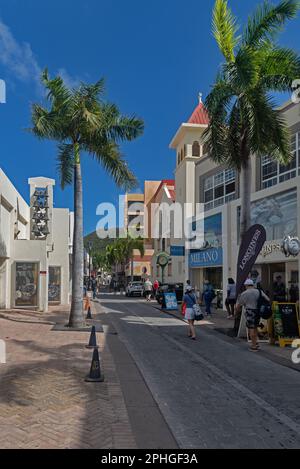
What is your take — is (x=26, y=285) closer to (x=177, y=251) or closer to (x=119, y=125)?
(x=119, y=125)

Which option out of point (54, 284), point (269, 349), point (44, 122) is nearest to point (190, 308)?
point (269, 349)

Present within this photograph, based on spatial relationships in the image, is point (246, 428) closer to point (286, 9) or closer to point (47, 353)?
point (47, 353)

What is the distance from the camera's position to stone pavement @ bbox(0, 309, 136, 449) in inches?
212

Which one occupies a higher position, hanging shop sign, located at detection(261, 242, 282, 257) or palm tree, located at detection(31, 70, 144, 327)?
palm tree, located at detection(31, 70, 144, 327)

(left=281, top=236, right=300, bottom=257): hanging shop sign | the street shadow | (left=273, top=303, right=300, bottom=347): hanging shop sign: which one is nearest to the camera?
the street shadow

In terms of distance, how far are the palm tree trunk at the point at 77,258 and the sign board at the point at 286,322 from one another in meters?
6.53

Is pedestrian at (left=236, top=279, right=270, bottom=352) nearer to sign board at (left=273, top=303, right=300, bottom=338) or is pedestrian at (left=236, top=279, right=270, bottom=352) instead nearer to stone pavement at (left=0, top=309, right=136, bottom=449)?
sign board at (left=273, top=303, right=300, bottom=338)

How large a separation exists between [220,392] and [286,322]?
558 centimetres

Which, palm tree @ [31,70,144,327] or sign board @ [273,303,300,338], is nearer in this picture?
sign board @ [273,303,300,338]

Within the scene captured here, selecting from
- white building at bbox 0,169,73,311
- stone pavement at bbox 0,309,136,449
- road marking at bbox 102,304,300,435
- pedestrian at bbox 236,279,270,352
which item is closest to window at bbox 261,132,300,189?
pedestrian at bbox 236,279,270,352

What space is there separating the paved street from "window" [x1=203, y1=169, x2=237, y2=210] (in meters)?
15.9

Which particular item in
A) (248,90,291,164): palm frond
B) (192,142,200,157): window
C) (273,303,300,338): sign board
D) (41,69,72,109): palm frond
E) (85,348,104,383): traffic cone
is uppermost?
(192,142,200,157): window

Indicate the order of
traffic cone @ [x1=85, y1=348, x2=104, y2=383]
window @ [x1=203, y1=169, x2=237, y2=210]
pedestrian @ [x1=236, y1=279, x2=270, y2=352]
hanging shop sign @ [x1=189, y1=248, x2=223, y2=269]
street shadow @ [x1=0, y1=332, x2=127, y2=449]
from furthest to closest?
window @ [x1=203, y1=169, x2=237, y2=210], hanging shop sign @ [x1=189, y1=248, x2=223, y2=269], pedestrian @ [x1=236, y1=279, x2=270, y2=352], traffic cone @ [x1=85, y1=348, x2=104, y2=383], street shadow @ [x1=0, y1=332, x2=127, y2=449]
